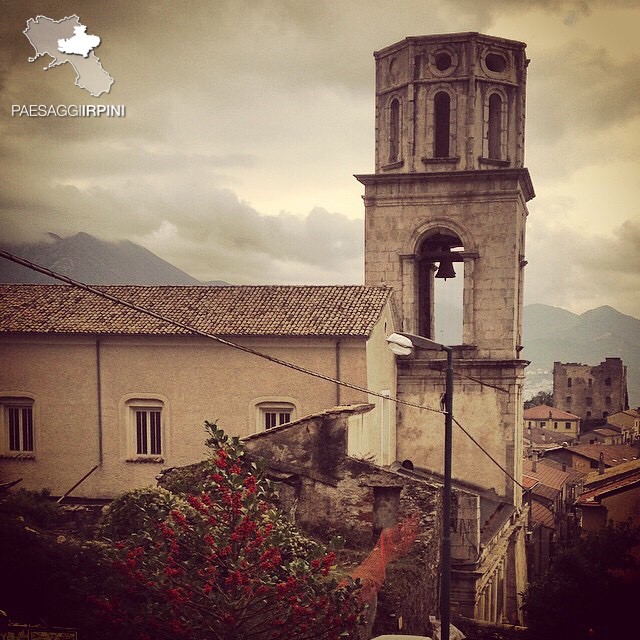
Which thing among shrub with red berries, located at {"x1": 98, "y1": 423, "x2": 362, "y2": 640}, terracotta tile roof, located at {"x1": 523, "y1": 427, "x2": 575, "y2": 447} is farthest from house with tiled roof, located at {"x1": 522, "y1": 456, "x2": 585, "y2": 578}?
shrub with red berries, located at {"x1": 98, "y1": 423, "x2": 362, "y2": 640}

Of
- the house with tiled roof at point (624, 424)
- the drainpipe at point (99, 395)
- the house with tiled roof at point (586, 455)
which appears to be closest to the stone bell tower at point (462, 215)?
the drainpipe at point (99, 395)

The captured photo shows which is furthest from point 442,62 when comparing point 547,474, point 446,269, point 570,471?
point 570,471

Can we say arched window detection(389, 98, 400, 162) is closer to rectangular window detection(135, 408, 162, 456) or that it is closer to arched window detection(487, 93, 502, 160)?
arched window detection(487, 93, 502, 160)

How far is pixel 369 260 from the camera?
16281mm

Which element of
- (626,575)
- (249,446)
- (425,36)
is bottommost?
(626,575)

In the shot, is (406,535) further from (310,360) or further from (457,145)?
(457,145)

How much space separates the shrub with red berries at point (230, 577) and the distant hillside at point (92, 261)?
453 centimetres

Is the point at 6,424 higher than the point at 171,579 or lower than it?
higher

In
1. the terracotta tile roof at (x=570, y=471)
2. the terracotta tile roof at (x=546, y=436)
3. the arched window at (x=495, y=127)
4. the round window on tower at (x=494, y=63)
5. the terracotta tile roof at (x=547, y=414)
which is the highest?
the round window on tower at (x=494, y=63)

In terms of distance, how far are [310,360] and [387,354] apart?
2.39 m

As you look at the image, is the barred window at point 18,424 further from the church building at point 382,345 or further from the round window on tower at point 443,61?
the round window on tower at point 443,61

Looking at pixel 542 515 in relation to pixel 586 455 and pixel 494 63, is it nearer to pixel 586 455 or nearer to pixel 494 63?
pixel 586 455

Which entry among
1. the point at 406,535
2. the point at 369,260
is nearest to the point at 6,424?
the point at 406,535

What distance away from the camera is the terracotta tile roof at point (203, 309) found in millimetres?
12742
